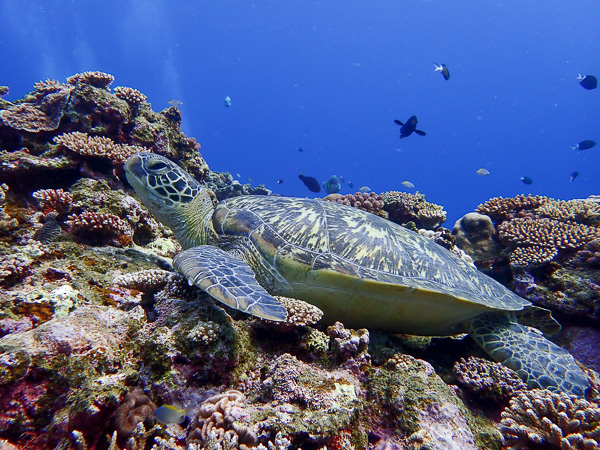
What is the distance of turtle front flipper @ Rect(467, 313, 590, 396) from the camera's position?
2.57 metres

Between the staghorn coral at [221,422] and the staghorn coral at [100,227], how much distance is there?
2452mm

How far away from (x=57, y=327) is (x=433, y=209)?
6720 millimetres

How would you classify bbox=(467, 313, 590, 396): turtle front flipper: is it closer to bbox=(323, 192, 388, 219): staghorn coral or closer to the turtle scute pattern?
the turtle scute pattern

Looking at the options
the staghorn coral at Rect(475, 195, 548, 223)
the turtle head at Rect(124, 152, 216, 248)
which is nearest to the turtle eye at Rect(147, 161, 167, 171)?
the turtle head at Rect(124, 152, 216, 248)

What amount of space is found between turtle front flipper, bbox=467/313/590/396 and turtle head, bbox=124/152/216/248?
132 inches

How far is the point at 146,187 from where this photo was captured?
11.0ft

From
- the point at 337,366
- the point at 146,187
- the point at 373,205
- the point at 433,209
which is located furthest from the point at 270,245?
the point at 433,209

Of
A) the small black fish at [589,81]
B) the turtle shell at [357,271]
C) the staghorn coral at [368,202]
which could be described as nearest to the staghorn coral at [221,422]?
the turtle shell at [357,271]

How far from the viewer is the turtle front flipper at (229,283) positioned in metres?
1.93

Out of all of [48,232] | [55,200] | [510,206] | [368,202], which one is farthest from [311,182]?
[48,232]

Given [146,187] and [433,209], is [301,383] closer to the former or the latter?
[146,187]

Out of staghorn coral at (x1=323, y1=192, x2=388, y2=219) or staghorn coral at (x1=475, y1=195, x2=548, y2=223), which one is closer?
staghorn coral at (x1=475, y1=195, x2=548, y2=223)

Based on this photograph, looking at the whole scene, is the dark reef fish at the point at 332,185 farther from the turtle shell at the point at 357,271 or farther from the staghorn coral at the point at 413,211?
the turtle shell at the point at 357,271

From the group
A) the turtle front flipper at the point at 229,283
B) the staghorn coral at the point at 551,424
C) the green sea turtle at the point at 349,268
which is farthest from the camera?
the green sea turtle at the point at 349,268
